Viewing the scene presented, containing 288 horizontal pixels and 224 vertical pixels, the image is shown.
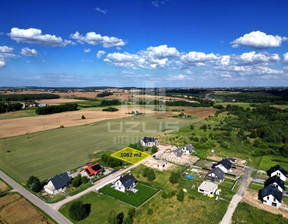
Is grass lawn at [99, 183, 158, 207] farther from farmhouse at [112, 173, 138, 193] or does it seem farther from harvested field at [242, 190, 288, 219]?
harvested field at [242, 190, 288, 219]

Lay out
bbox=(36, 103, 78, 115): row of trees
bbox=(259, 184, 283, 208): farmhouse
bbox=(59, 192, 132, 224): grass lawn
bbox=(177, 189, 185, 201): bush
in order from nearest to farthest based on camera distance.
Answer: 1. bbox=(59, 192, 132, 224): grass lawn
2. bbox=(259, 184, 283, 208): farmhouse
3. bbox=(177, 189, 185, 201): bush
4. bbox=(36, 103, 78, 115): row of trees

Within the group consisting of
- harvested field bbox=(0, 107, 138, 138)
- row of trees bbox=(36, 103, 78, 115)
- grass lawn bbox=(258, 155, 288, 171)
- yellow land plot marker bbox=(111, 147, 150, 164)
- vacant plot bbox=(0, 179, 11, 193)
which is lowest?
grass lawn bbox=(258, 155, 288, 171)

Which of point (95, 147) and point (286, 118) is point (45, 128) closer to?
point (95, 147)

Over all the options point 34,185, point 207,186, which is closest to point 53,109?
point 34,185

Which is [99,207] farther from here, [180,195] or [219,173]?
[219,173]

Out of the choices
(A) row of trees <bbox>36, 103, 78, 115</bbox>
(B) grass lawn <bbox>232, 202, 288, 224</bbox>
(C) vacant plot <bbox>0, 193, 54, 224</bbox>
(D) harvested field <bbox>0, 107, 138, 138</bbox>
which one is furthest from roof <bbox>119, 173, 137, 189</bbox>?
(A) row of trees <bbox>36, 103, 78, 115</bbox>

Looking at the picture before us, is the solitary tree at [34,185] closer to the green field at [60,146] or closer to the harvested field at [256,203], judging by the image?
the green field at [60,146]
